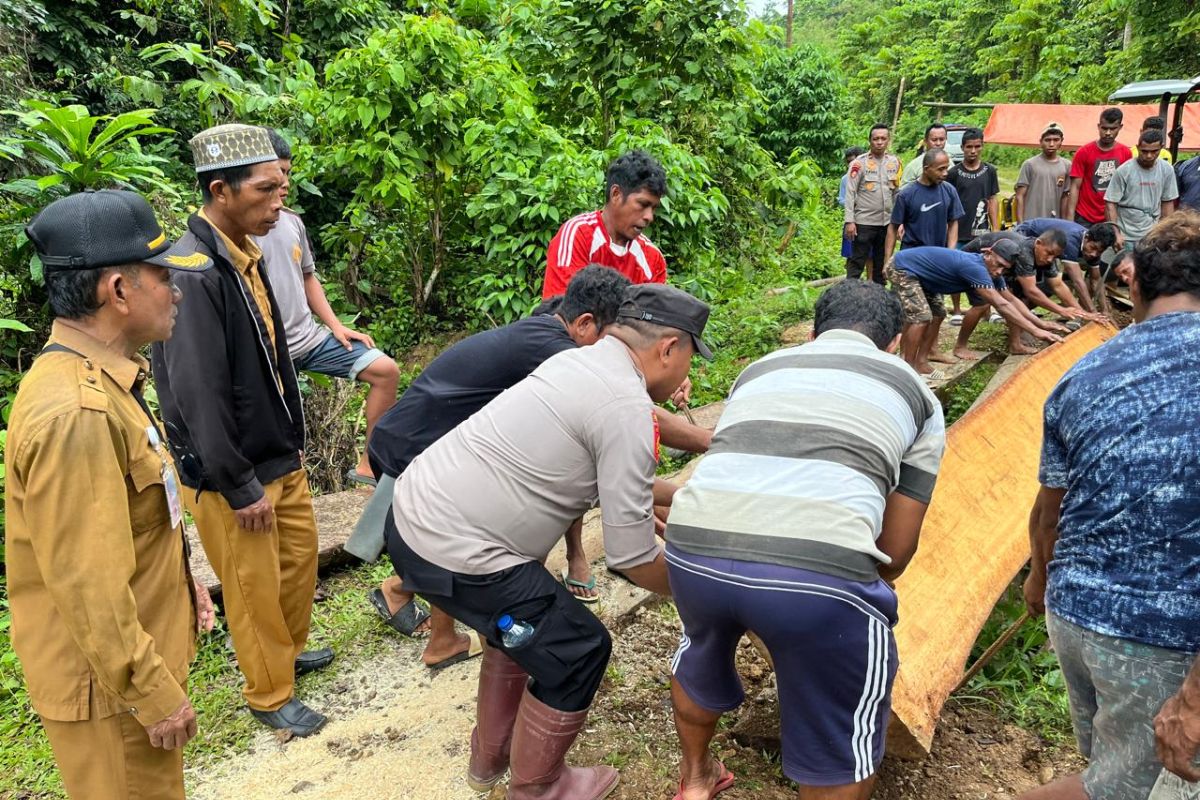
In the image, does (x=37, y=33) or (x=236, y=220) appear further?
(x=37, y=33)

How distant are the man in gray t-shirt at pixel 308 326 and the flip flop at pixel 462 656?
3.08ft

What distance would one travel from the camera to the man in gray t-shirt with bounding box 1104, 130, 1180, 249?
686cm

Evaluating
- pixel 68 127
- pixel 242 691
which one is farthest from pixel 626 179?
pixel 68 127

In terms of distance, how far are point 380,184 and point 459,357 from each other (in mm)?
3001

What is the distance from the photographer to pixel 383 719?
2902mm

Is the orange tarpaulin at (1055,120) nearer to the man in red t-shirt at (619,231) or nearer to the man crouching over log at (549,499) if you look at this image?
the man in red t-shirt at (619,231)

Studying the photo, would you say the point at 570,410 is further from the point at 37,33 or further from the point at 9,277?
the point at 37,33

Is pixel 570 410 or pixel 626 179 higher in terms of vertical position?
pixel 626 179

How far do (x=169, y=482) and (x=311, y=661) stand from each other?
159cm

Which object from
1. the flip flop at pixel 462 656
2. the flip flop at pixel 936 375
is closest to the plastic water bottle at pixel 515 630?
the flip flop at pixel 462 656

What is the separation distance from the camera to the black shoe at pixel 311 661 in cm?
315

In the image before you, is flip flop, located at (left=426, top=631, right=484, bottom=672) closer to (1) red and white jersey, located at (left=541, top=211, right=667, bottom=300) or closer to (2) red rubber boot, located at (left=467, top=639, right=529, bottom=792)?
(2) red rubber boot, located at (left=467, top=639, right=529, bottom=792)

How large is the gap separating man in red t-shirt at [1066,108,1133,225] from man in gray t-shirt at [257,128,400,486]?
23.1ft

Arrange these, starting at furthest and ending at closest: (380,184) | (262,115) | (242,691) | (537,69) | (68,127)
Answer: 1. (537,69)
2. (262,115)
3. (380,184)
4. (68,127)
5. (242,691)
